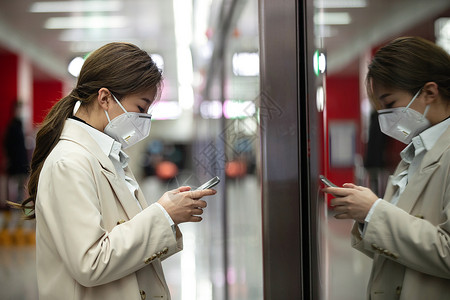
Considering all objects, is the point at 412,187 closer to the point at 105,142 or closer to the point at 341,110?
the point at 341,110

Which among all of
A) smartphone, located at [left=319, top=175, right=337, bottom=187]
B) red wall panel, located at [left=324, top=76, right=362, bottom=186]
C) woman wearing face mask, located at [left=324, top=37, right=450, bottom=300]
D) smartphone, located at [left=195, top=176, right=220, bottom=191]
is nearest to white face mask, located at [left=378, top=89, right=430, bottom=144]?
woman wearing face mask, located at [left=324, top=37, right=450, bottom=300]

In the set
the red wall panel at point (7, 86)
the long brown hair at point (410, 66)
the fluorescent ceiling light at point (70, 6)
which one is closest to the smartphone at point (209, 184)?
the long brown hair at point (410, 66)

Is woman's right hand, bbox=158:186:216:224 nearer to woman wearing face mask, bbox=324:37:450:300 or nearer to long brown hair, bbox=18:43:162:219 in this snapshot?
long brown hair, bbox=18:43:162:219

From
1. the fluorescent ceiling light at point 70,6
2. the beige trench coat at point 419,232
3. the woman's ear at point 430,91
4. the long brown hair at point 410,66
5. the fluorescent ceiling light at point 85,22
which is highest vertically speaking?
the fluorescent ceiling light at point 70,6

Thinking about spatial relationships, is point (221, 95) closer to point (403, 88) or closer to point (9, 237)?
point (9, 237)

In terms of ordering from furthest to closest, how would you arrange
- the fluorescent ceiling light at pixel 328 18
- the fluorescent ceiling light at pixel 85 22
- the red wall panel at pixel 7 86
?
1. the red wall panel at pixel 7 86
2. the fluorescent ceiling light at pixel 85 22
3. the fluorescent ceiling light at pixel 328 18

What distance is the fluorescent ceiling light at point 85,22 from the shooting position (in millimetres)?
1906

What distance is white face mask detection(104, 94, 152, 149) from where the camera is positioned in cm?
156

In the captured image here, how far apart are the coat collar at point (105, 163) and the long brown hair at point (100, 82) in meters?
0.05

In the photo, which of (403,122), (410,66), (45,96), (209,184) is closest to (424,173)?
(403,122)

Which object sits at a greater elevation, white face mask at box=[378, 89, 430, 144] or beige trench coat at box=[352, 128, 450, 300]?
white face mask at box=[378, 89, 430, 144]

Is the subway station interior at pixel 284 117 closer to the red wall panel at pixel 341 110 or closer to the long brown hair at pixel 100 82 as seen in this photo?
the red wall panel at pixel 341 110

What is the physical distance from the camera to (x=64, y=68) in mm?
1864

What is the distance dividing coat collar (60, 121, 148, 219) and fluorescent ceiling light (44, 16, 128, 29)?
0.54 metres
